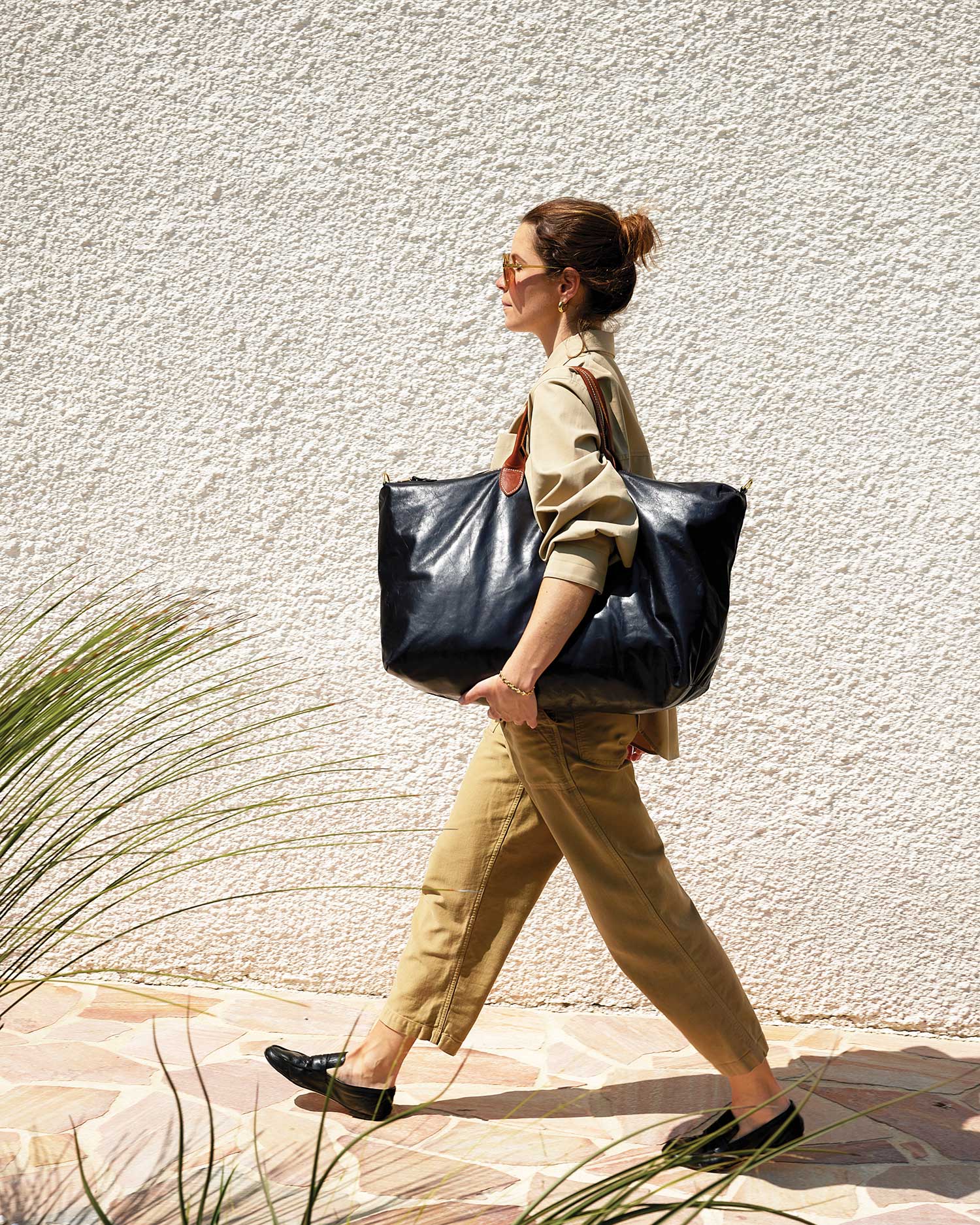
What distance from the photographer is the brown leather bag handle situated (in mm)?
1881

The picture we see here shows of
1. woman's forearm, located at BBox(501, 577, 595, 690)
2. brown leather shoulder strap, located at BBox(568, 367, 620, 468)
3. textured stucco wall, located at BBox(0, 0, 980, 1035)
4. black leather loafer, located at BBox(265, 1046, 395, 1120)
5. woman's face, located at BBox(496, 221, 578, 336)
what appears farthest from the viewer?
textured stucco wall, located at BBox(0, 0, 980, 1035)

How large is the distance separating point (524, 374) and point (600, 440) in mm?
1077

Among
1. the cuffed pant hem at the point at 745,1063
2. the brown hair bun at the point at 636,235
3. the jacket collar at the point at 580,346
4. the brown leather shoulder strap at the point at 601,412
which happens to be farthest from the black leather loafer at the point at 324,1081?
the brown hair bun at the point at 636,235

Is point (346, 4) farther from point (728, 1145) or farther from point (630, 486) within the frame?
point (728, 1145)

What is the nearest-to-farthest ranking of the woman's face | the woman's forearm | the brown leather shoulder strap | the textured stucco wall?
1. the woman's forearm
2. the brown leather shoulder strap
3. the woman's face
4. the textured stucco wall

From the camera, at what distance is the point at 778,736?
284 centimetres

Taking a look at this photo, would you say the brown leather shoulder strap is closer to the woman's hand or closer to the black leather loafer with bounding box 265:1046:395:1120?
the woman's hand

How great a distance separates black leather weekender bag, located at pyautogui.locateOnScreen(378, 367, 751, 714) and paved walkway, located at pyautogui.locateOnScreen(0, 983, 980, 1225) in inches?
24.5

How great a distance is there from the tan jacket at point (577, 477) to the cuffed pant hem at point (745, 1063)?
3.02 ft

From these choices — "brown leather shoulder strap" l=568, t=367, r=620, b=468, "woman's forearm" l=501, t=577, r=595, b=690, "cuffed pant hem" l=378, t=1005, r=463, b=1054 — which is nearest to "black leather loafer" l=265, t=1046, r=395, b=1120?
"cuffed pant hem" l=378, t=1005, r=463, b=1054

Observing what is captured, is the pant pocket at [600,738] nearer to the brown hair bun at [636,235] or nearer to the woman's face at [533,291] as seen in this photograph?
the woman's face at [533,291]

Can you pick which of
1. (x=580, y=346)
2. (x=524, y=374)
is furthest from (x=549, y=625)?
(x=524, y=374)

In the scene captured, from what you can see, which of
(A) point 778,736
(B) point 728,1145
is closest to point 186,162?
(A) point 778,736

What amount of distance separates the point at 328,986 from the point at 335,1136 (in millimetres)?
878
